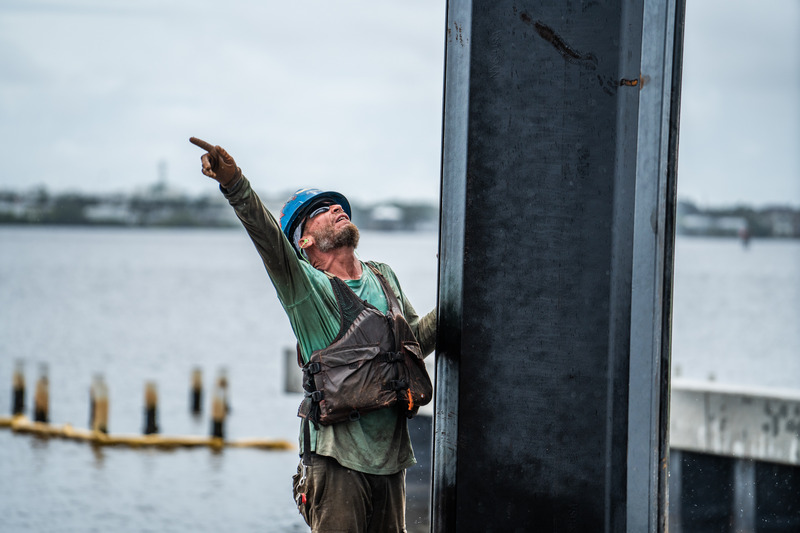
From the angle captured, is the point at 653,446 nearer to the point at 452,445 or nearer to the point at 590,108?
the point at 452,445

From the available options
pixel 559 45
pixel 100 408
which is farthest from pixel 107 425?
pixel 559 45

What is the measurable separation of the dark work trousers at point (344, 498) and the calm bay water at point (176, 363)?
8328mm

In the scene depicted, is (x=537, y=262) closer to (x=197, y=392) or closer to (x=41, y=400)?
(x=41, y=400)

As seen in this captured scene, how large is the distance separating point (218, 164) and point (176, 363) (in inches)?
1453

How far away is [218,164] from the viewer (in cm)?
347

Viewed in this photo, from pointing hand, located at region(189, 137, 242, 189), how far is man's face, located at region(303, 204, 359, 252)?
0.71 meters

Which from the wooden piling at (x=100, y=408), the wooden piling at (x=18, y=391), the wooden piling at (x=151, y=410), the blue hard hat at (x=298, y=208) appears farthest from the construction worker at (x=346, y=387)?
the wooden piling at (x=18, y=391)

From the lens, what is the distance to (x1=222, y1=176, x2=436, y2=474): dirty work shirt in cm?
371

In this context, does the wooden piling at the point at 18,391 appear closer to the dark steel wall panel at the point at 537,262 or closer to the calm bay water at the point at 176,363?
the calm bay water at the point at 176,363

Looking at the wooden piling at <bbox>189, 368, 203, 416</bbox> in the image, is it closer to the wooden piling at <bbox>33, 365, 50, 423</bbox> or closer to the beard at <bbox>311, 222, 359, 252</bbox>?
the wooden piling at <bbox>33, 365, 50, 423</bbox>

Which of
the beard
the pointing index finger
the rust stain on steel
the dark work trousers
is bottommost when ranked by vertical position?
the dark work trousers

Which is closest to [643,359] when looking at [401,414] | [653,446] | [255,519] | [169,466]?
[653,446]

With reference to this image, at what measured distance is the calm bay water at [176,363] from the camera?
13.8 meters

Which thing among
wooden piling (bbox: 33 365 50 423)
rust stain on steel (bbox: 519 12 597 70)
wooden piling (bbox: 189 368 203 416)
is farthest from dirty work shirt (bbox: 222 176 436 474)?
wooden piling (bbox: 189 368 203 416)
